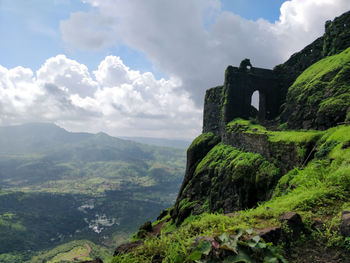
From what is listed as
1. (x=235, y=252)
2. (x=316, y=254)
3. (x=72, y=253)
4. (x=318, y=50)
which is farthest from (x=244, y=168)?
(x=72, y=253)

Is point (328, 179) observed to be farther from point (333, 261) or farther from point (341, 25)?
point (341, 25)

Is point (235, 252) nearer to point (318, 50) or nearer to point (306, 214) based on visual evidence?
point (306, 214)

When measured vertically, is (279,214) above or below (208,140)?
below

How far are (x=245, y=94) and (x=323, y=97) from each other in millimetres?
16053

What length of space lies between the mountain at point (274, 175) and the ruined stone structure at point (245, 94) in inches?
6.1

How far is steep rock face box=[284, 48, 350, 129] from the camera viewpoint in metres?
12.9

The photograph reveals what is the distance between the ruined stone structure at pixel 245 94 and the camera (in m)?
30.4

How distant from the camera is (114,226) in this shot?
192 m

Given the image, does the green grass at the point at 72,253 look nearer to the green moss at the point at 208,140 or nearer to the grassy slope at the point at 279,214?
the green moss at the point at 208,140

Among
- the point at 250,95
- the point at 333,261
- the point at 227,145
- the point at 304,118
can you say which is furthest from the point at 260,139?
the point at 250,95

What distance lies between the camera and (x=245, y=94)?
31047mm

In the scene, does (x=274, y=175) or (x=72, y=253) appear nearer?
(x=274, y=175)

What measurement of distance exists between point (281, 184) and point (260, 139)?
6616mm

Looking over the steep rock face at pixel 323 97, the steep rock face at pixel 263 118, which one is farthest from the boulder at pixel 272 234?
the steep rock face at pixel 323 97
